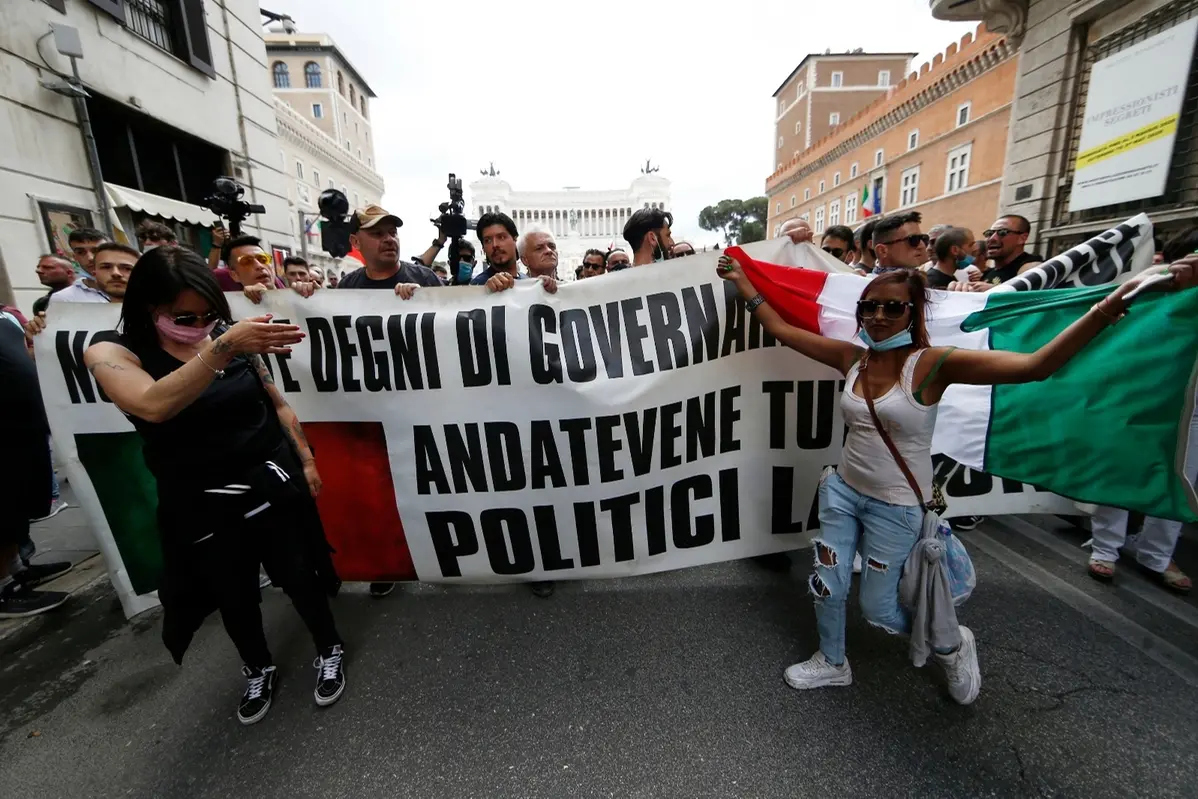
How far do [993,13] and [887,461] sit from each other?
505 inches

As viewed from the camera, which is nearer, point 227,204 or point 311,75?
point 227,204

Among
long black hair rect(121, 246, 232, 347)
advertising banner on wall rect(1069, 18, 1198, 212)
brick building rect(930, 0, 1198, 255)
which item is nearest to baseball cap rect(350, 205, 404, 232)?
long black hair rect(121, 246, 232, 347)

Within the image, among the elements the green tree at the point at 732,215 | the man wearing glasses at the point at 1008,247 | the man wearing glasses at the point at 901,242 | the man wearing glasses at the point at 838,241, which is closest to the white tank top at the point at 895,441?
the man wearing glasses at the point at 901,242

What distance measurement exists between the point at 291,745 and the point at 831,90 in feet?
180

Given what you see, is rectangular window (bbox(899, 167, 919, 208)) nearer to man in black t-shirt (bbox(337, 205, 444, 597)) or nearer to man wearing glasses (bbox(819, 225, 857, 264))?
man wearing glasses (bbox(819, 225, 857, 264))

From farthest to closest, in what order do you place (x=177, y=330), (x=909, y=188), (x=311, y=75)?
(x=311, y=75) → (x=909, y=188) → (x=177, y=330)

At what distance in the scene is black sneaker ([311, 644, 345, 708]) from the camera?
7.47ft

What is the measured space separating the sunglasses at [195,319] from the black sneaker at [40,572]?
9.12 feet

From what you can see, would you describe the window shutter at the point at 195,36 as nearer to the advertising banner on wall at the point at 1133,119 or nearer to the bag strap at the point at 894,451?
the bag strap at the point at 894,451

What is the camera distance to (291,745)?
6.81ft

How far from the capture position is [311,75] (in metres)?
47.3

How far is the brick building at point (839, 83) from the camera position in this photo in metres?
43.8

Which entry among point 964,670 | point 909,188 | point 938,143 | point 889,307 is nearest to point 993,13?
point 889,307

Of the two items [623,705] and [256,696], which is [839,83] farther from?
[256,696]
